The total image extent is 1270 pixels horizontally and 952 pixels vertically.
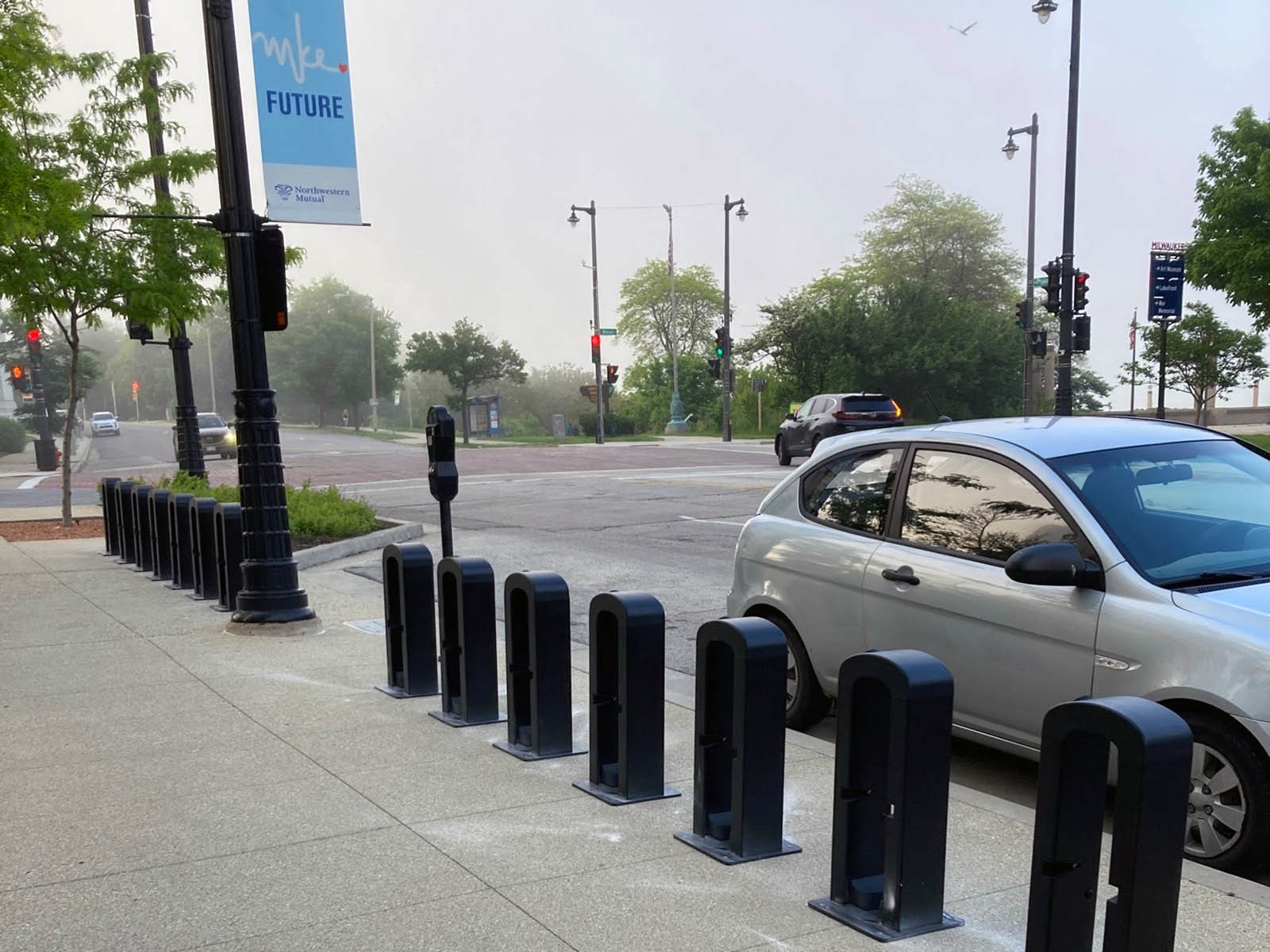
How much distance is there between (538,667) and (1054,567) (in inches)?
88.2

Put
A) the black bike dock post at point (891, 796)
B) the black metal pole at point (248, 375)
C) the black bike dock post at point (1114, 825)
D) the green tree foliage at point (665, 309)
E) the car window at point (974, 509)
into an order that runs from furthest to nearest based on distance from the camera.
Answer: the green tree foliage at point (665, 309), the black metal pole at point (248, 375), the car window at point (974, 509), the black bike dock post at point (891, 796), the black bike dock post at point (1114, 825)

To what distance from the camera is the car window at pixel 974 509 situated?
15.9ft

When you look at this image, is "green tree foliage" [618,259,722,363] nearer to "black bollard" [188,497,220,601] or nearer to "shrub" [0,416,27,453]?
"shrub" [0,416,27,453]

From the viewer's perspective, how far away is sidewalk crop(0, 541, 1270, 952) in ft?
11.6

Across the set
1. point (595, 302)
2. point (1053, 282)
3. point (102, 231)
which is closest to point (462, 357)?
point (595, 302)

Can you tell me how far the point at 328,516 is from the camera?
47.3 feet

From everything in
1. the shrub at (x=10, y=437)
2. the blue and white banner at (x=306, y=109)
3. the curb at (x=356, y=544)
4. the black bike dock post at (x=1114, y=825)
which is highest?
the blue and white banner at (x=306, y=109)

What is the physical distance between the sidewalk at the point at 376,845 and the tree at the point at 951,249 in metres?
74.9

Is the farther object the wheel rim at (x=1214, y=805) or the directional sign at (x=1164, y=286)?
the directional sign at (x=1164, y=286)

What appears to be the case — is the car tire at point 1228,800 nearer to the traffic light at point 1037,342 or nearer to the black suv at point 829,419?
the black suv at point 829,419

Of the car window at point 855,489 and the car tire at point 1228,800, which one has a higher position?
the car window at point 855,489

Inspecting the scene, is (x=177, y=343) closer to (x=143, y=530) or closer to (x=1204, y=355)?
(x=143, y=530)

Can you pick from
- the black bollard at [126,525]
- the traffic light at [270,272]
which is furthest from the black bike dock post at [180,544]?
the traffic light at [270,272]

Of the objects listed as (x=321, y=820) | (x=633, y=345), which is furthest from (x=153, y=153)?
(x=633, y=345)
